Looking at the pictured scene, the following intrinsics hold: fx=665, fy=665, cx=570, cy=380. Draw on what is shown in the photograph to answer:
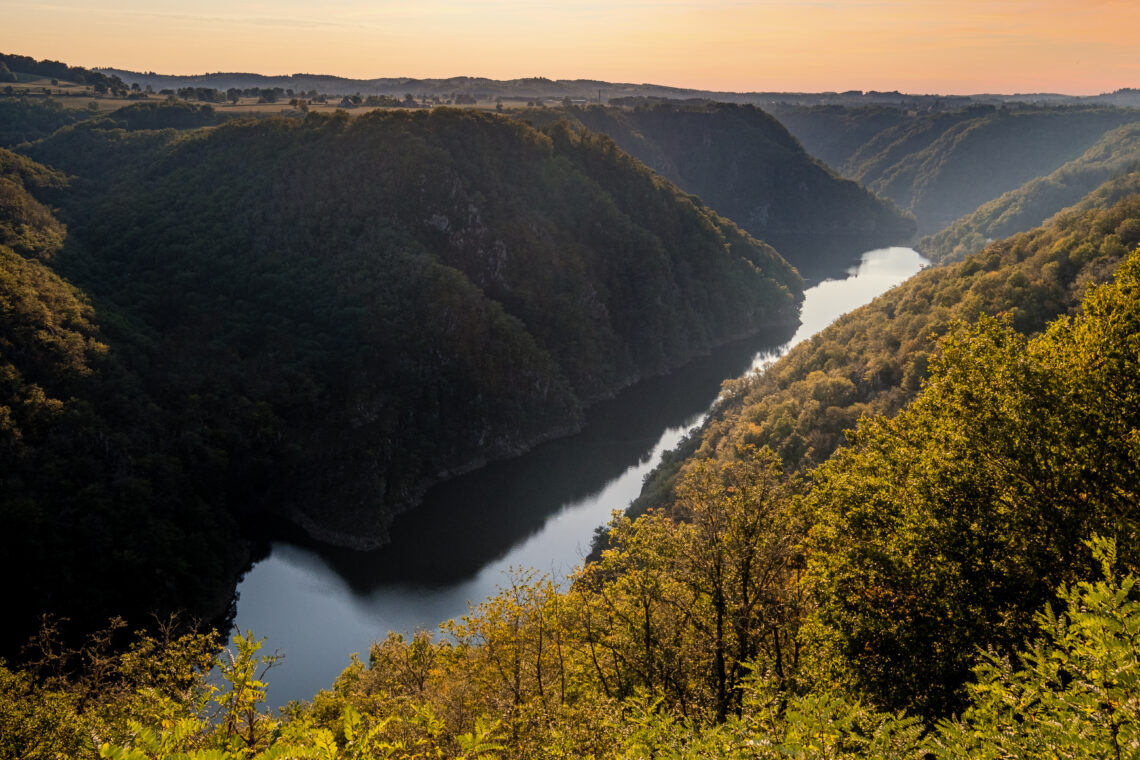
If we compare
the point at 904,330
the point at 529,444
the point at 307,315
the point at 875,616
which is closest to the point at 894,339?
the point at 904,330

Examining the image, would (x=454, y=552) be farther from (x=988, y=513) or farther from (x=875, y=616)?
(x=988, y=513)

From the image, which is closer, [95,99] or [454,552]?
[454,552]

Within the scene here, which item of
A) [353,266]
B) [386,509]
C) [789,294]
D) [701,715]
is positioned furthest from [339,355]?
[789,294]

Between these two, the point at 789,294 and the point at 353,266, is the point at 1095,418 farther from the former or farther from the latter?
the point at 789,294

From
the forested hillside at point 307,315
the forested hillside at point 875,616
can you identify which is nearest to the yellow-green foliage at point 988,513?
the forested hillside at point 875,616

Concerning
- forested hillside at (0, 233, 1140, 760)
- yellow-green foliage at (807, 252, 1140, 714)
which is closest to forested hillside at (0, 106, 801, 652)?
forested hillside at (0, 233, 1140, 760)

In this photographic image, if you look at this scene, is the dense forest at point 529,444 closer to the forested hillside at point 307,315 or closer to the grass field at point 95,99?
the forested hillside at point 307,315
